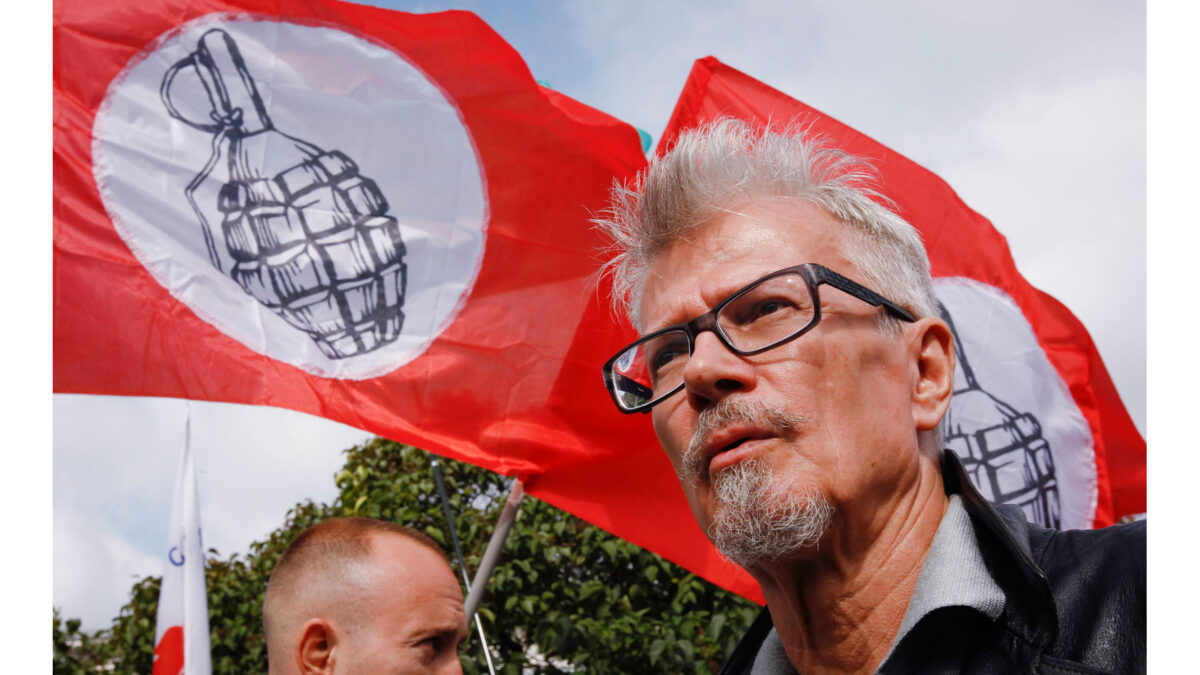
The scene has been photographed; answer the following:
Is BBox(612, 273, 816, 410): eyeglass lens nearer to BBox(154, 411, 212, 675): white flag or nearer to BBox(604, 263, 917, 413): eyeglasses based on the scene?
BBox(604, 263, 917, 413): eyeglasses

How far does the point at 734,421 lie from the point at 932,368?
418 millimetres

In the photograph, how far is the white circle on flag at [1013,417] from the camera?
4488 millimetres

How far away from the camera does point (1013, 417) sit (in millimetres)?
4609

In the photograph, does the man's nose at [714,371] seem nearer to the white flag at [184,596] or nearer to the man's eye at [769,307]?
the man's eye at [769,307]

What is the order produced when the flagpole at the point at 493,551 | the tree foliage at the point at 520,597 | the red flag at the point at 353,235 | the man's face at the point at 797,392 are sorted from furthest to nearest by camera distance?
the tree foliage at the point at 520,597 < the red flag at the point at 353,235 < the flagpole at the point at 493,551 < the man's face at the point at 797,392

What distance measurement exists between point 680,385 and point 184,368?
2363mm

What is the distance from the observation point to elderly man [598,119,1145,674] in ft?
4.58

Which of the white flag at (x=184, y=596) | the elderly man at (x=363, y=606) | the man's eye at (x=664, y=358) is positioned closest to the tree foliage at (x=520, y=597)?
the white flag at (x=184, y=596)

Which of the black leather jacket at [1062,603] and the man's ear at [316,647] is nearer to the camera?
the black leather jacket at [1062,603]

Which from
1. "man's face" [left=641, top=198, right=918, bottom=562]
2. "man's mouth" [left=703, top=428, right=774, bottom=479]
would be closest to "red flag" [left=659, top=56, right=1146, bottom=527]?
"man's face" [left=641, top=198, right=918, bottom=562]

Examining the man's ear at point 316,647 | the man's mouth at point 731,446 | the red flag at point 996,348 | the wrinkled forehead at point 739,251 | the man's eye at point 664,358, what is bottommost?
A: the man's ear at point 316,647

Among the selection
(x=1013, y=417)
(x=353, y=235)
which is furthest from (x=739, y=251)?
(x=1013, y=417)

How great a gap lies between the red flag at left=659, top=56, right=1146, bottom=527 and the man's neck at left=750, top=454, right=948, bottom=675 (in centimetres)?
293

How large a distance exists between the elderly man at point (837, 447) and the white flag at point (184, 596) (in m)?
2.71
